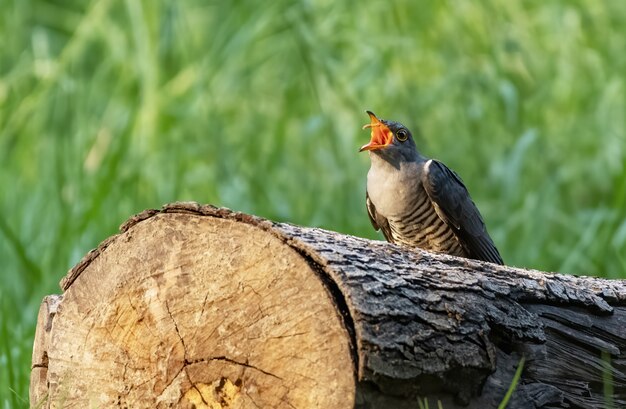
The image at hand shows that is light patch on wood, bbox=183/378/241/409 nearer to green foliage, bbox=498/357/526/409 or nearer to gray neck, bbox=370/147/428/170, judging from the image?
Answer: green foliage, bbox=498/357/526/409

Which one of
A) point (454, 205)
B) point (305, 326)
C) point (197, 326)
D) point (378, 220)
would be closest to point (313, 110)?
point (378, 220)

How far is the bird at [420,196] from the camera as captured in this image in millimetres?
3203

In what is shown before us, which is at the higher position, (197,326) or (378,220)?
(378,220)

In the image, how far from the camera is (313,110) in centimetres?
573

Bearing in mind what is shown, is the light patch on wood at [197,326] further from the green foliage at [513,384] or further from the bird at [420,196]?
the bird at [420,196]

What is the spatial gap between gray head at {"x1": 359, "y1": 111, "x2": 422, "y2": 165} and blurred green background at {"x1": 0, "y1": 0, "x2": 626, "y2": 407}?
168cm

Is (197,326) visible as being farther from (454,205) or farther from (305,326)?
(454,205)

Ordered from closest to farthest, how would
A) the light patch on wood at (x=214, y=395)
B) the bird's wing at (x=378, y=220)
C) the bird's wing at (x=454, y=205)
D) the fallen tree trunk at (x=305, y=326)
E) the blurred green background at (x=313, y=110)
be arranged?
the fallen tree trunk at (x=305, y=326) → the light patch on wood at (x=214, y=395) → the bird's wing at (x=454, y=205) → the bird's wing at (x=378, y=220) → the blurred green background at (x=313, y=110)

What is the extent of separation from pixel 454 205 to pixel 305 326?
3.84 ft

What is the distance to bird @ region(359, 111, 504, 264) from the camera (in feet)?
10.5

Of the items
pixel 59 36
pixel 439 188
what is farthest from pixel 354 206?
pixel 59 36

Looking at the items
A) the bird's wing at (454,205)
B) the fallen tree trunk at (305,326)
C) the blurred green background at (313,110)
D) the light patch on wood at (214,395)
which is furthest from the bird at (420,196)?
the blurred green background at (313,110)

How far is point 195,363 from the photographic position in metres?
2.29

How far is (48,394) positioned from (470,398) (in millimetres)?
1083
